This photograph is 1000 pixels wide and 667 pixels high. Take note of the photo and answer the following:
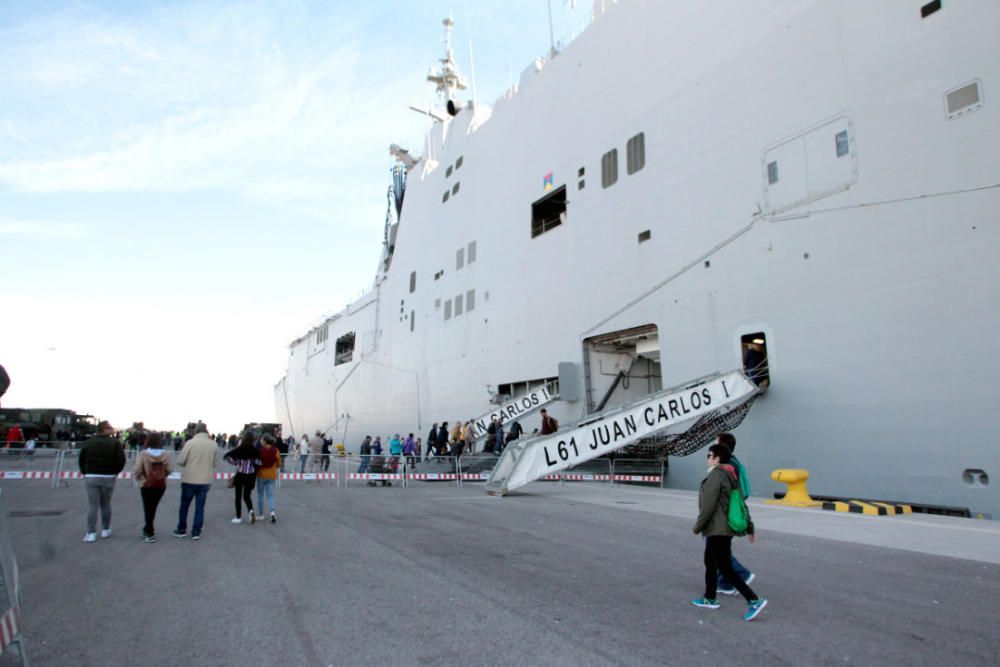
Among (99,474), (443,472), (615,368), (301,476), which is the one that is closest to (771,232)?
(615,368)

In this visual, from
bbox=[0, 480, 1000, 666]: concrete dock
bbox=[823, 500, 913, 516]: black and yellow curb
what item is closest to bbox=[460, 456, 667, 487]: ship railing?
bbox=[823, 500, 913, 516]: black and yellow curb

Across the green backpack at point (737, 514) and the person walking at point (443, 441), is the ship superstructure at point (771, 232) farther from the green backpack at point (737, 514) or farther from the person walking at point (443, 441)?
the green backpack at point (737, 514)

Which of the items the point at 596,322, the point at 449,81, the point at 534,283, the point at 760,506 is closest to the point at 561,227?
the point at 534,283

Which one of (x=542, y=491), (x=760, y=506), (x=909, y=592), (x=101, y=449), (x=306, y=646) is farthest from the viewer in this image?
(x=542, y=491)

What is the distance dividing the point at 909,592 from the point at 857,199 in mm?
7974

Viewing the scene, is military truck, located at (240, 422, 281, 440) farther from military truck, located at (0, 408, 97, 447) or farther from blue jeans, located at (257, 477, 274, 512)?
military truck, located at (0, 408, 97, 447)

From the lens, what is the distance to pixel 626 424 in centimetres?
1214

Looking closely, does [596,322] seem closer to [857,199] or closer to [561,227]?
[561,227]

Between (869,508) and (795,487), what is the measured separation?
1286mm

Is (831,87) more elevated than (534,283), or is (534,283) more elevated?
(831,87)

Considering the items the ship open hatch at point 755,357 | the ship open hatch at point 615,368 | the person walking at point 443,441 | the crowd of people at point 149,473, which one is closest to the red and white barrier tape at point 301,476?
the person walking at point 443,441

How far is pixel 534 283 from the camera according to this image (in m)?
18.8

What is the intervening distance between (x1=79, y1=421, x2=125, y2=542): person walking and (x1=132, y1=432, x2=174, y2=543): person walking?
24 cm

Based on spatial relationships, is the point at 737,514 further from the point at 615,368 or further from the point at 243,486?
the point at 615,368
